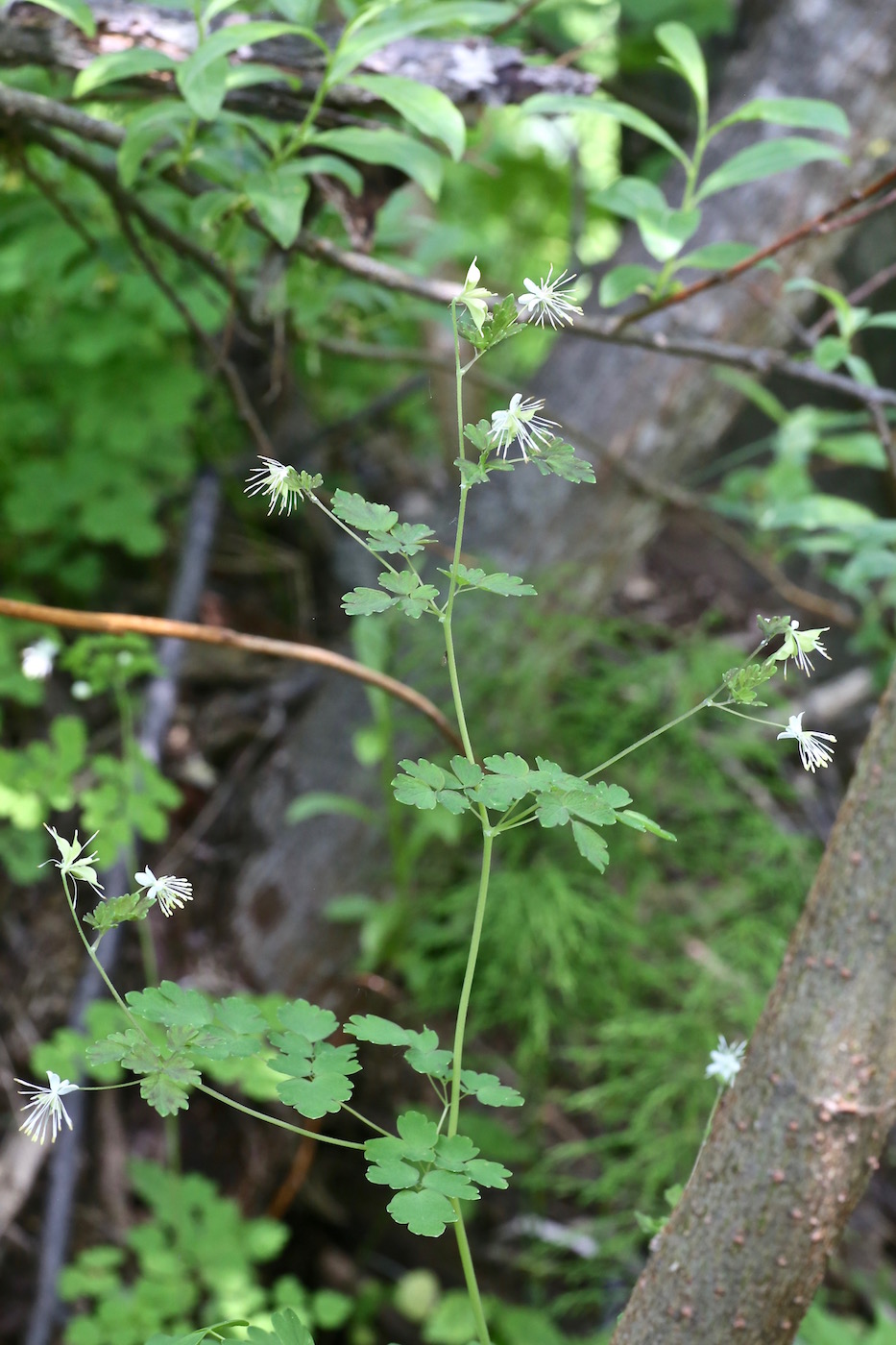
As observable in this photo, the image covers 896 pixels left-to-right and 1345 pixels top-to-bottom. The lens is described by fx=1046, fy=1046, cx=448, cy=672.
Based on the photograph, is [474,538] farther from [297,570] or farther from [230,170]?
[230,170]

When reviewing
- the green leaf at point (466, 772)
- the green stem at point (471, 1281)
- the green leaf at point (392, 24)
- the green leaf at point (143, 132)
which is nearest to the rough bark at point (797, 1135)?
the green stem at point (471, 1281)

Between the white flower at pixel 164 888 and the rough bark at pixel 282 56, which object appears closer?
the white flower at pixel 164 888

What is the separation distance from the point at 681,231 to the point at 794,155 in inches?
9.3

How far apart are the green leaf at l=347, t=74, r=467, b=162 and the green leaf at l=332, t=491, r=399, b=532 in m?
0.66

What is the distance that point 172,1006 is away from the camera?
799 millimetres

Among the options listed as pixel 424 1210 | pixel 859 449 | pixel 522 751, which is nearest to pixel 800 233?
pixel 859 449

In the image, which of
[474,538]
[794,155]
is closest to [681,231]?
[794,155]

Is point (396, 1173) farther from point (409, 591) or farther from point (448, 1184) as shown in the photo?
point (409, 591)

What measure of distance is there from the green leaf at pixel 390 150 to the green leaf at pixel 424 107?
0.05 m

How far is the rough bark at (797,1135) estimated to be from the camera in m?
0.95

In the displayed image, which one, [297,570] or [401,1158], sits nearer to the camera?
[401,1158]

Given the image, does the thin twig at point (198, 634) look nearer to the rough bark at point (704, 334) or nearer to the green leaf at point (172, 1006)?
the green leaf at point (172, 1006)

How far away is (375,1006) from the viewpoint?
2420 mm

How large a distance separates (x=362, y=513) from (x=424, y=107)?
0.77 metres
